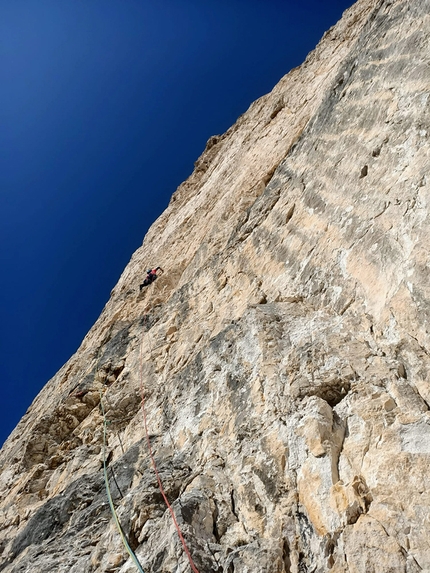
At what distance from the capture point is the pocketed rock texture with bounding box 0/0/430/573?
374 centimetres

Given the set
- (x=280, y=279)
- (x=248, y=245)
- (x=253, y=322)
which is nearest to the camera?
(x=253, y=322)

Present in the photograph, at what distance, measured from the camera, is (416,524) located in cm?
316

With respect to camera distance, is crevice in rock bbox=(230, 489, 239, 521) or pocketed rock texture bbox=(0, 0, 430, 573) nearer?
pocketed rock texture bbox=(0, 0, 430, 573)

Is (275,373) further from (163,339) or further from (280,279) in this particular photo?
(163,339)

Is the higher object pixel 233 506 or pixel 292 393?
pixel 292 393

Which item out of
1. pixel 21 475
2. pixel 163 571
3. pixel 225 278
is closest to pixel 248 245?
pixel 225 278

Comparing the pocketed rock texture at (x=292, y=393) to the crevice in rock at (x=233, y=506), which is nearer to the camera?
the pocketed rock texture at (x=292, y=393)

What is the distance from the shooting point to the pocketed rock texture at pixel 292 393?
374 centimetres

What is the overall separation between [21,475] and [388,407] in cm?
936

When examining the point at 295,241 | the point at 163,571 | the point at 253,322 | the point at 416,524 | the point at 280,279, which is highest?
the point at 295,241

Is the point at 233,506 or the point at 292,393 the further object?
Answer: the point at 292,393

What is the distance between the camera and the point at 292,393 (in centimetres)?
483

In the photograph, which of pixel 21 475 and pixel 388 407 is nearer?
pixel 388 407

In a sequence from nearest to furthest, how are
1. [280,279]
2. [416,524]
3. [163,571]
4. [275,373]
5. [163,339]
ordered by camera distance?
1. [416,524]
2. [163,571]
3. [275,373]
4. [280,279]
5. [163,339]
